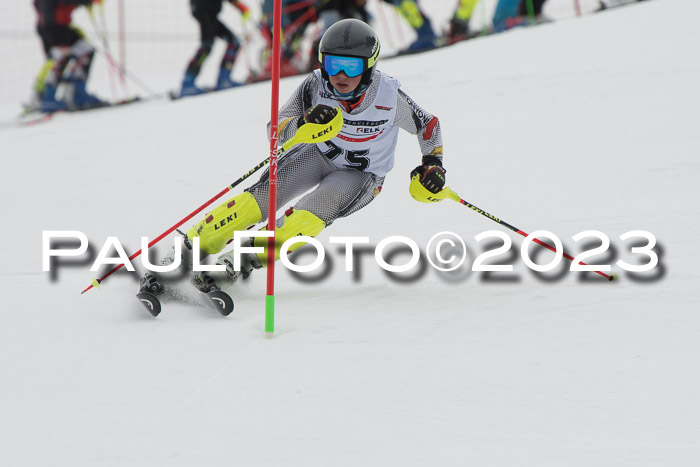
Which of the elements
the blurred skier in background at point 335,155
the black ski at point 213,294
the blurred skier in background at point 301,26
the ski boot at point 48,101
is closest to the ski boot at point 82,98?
the ski boot at point 48,101

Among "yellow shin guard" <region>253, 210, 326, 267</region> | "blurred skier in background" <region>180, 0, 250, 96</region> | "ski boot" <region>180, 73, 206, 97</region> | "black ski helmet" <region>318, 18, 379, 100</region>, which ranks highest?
"black ski helmet" <region>318, 18, 379, 100</region>

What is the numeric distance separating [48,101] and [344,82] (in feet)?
25.6

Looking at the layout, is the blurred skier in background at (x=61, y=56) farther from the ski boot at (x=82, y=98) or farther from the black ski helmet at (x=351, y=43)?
the black ski helmet at (x=351, y=43)

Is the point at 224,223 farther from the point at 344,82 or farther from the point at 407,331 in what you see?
the point at 407,331

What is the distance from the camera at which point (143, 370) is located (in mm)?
2973

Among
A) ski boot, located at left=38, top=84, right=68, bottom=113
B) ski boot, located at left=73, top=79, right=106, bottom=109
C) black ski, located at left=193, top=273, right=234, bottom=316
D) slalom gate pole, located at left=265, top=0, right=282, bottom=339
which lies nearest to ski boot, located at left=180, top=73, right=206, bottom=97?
ski boot, located at left=73, top=79, right=106, bottom=109

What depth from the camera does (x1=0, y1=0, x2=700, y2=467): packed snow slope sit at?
2.45 meters

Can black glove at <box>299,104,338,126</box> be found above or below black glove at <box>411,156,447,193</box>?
above

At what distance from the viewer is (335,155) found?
4.06 metres

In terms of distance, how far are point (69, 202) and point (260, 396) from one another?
4.26 meters

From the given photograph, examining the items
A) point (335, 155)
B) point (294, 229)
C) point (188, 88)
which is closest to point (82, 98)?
point (188, 88)

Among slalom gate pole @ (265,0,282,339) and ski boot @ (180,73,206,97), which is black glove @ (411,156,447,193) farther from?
ski boot @ (180,73,206,97)

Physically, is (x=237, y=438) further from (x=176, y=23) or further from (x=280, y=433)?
(x=176, y=23)

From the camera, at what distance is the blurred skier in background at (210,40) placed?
995 centimetres
